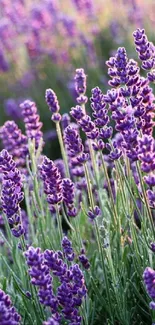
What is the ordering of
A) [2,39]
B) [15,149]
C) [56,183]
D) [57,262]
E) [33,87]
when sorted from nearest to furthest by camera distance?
[57,262], [56,183], [15,149], [33,87], [2,39]

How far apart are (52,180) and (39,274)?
19.9 inches

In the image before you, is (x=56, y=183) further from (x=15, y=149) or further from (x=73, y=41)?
(x=73, y=41)

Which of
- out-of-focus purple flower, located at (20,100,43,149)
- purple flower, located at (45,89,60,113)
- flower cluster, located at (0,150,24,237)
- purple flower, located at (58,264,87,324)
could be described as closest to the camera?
purple flower, located at (58,264,87,324)

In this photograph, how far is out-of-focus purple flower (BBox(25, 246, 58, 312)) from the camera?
1.78 metres

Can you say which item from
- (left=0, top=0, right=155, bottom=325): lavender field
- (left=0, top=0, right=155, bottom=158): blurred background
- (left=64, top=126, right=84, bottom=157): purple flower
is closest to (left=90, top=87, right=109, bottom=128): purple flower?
(left=0, top=0, right=155, bottom=325): lavender field

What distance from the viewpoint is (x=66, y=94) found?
6453mm

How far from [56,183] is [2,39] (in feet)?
17.8

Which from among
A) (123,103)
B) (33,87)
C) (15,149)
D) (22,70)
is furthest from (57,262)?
(22,70)

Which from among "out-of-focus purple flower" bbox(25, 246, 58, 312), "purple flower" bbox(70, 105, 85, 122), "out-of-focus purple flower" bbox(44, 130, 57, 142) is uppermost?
"out-of-focus purple flower" bbox(44, 130, 57, 142)

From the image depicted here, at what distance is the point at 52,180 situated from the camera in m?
2.23

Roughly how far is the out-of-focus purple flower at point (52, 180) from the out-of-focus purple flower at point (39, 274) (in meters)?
0.44

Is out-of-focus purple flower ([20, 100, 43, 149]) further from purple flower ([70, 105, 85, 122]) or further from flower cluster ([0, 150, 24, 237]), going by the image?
flower cluster ([0, 150, 24, 237])

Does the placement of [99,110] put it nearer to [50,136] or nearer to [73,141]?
[73,141]

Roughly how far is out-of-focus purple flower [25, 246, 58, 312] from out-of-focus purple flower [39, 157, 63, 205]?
438mm
